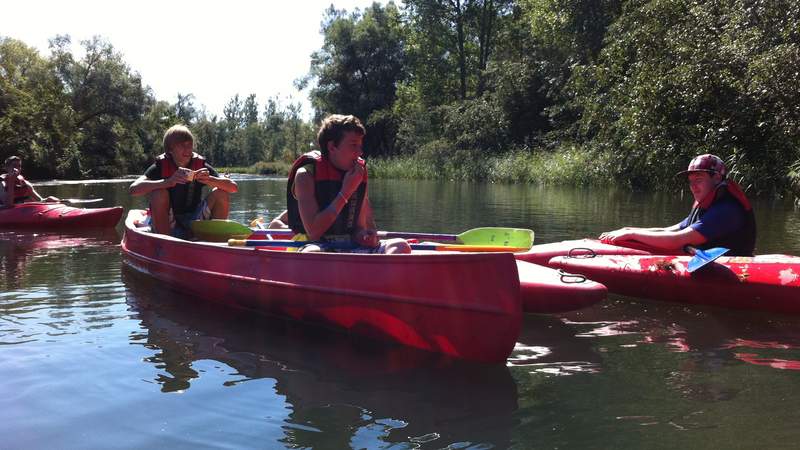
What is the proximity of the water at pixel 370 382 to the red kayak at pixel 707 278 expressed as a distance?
0.37 feet

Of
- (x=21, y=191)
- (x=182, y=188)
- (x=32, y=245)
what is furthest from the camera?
(x=21, y=191)

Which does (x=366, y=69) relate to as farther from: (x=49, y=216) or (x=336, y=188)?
(x=336, y=188)

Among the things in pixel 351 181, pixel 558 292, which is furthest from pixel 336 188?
pixel 558 292

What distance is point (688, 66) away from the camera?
→ 16516 millimetres

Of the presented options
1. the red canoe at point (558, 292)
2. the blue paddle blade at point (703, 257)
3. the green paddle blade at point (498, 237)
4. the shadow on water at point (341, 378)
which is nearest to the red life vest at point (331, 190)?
the shadow on water at point (341, 378)

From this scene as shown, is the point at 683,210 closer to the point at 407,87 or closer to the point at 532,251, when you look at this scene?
the point at 532,251

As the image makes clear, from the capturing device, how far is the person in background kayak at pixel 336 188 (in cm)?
485

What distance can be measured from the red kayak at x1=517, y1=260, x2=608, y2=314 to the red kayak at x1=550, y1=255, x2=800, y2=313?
115 centimetres

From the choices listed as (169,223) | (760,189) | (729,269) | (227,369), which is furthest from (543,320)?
(760,189)

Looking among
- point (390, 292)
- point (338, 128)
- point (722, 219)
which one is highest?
point (338, 128)

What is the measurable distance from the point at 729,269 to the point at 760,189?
12187mm

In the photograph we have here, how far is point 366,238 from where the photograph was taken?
5160 mm

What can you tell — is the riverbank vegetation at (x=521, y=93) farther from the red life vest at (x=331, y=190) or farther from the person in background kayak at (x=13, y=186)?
the person in background kayak at (x=13, y=186)

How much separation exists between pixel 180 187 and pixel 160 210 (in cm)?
36
